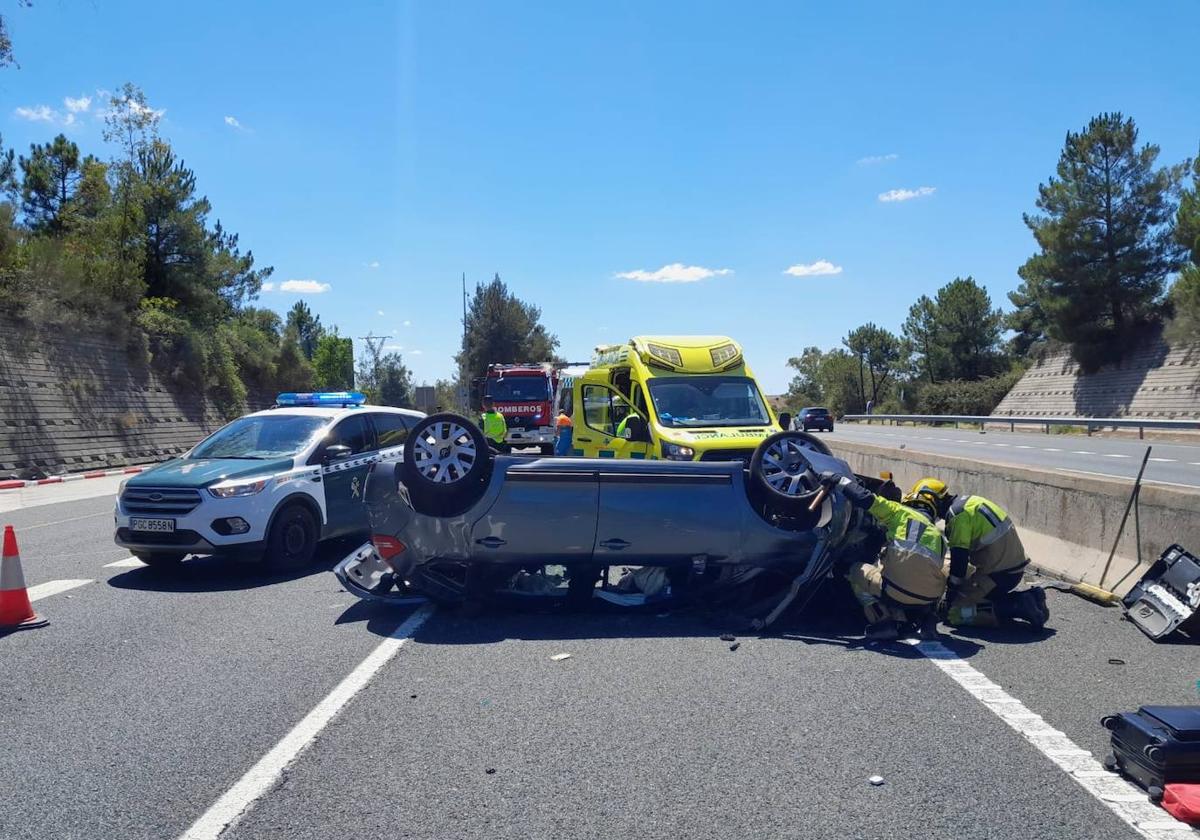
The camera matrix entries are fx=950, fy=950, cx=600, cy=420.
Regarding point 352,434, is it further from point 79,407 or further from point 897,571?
point 79,407

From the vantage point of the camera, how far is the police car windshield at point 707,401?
37.7 feet

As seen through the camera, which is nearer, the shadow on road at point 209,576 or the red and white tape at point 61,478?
the shadow on road at point 209,576

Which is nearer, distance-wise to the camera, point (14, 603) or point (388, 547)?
point (14, 603)

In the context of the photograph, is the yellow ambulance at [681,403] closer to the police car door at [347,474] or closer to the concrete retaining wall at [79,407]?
the police car door at [347,474]

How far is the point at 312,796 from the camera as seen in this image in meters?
4.05

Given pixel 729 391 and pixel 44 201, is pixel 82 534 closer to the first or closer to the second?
pixel 729 391

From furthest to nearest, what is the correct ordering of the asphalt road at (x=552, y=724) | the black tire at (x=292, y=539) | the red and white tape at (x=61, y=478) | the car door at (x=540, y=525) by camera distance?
the red and white tape at (x=61, y=478) < the black tire at (x=292, y=539) < the car door at (x=540, y=525) < the asphalt road at (x=552, y=724)

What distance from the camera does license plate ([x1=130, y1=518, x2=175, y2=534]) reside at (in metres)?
8.88

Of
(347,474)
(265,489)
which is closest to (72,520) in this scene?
(347,474)

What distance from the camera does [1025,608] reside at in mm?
6836

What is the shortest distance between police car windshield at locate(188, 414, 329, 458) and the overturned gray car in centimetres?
296

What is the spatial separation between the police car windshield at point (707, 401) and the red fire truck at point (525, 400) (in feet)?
56.1

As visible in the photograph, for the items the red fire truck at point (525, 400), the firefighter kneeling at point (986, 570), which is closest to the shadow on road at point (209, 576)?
the firefighter kneeling at point (986, 570)

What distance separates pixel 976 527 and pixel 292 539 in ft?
21.2
